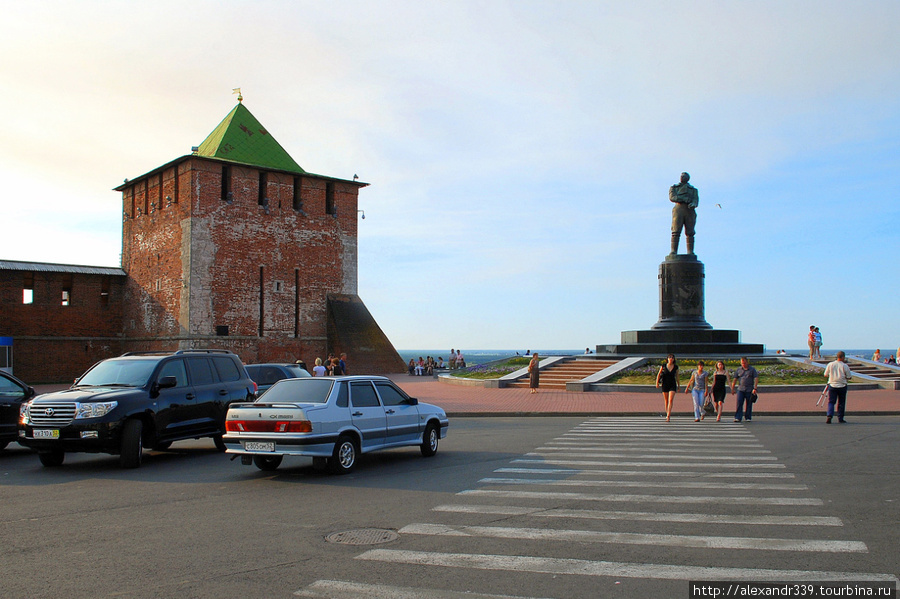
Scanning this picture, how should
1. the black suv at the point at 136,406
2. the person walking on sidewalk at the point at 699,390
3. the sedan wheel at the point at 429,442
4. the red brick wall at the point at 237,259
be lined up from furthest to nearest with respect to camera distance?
the red brick wall at the point at 237,259
the person walking on sidewalk at the point at 699,390
the sedan wheel at the point at 429,442
the black suv at the point at 136,406

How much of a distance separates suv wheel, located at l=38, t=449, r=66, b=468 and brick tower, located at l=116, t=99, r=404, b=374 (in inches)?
1062

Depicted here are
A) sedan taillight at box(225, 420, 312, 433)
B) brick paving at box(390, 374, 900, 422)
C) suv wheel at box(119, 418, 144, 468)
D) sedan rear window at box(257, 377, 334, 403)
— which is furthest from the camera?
brick paving at box(390, 374, 900, 422)

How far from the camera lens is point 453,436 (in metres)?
14.7

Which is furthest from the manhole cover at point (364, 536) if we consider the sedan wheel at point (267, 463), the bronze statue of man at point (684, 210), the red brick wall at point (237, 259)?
the red brick wall at point (237, 259)

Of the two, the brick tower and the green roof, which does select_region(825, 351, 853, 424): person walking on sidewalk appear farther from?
the green roof

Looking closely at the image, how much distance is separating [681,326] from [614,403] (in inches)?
458

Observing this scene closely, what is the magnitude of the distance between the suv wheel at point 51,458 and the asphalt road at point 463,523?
0.16 m

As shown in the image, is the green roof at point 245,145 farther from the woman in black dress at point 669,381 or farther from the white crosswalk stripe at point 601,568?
the white crosswalk stripe at point 601,568

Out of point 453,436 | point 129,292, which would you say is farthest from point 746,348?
point 129,292

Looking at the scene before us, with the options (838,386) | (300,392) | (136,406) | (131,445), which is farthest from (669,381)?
(131,445)

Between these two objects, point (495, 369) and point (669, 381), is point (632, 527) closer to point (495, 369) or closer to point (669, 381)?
point (669, 381)

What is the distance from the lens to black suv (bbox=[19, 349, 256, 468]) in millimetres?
10688

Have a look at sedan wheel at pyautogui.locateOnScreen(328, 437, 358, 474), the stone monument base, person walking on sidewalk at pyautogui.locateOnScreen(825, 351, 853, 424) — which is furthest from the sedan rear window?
the stone monument base

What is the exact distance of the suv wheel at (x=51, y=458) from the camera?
11242mm
